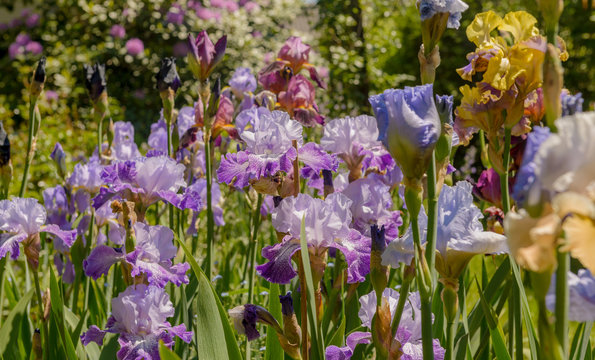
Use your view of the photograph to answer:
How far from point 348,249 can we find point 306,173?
391 millimetres

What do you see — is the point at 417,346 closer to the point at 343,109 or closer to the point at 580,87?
the point at 343,109

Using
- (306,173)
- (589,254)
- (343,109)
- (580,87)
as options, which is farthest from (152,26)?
(589,254)

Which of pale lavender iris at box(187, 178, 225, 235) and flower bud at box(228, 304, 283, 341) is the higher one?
pale lavender iris at box(187, 178, 225, 235)

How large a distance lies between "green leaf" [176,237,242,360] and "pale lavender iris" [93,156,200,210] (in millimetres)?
463

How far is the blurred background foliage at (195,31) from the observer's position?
6672 millimetres

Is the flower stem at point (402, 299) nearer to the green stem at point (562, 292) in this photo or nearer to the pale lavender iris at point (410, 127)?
the pale lavender iris at point (410, 127)

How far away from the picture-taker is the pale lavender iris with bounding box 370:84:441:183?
0.82 metres

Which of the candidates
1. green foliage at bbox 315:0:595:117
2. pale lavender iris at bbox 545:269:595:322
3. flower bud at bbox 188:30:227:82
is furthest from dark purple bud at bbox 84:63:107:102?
green foliage at bbox 315:0:595:117

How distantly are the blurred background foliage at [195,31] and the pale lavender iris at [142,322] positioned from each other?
16.8ft

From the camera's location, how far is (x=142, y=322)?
1321 millimetres

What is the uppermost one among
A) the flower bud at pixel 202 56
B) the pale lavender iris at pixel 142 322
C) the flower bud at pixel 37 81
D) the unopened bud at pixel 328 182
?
the flower bud at pixel 202 56

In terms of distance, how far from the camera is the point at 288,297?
1.12 meters

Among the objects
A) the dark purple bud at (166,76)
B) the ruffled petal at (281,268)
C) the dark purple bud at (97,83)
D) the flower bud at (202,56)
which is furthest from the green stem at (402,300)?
the dark purple bud at (97,83)

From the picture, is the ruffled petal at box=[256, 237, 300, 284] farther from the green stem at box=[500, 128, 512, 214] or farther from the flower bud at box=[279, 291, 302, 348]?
the green stem at box=[500, 128, 512, 214]
